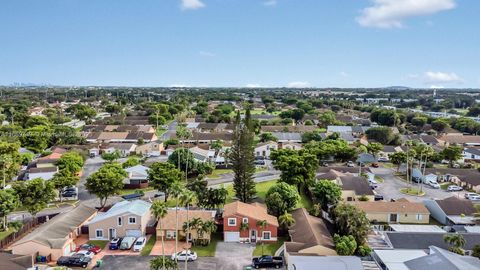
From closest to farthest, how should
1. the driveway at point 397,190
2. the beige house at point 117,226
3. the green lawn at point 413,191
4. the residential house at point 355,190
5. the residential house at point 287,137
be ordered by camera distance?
the beige house at point 117,226 < the residential house at point 355,190 < the driveway at point 397,190 < the green lawn at point 413,191 < the residential house at point 287,137

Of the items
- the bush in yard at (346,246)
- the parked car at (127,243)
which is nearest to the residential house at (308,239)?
the bush in yard at (346,246)

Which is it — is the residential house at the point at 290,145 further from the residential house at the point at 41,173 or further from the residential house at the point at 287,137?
the residential house at the point at 41,173

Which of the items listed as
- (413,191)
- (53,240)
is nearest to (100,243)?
(53,240)

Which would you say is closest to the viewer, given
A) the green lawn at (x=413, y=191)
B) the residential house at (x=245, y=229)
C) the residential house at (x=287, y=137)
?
the residential house at (x=245, y=229)

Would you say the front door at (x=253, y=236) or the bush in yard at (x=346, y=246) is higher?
the bush in yard at (x=346, y=246)

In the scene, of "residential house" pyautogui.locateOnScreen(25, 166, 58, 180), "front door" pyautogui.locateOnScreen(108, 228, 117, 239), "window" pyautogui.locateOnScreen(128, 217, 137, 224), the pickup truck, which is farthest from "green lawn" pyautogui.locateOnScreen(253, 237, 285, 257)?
"residential house" pyautogui.locateOnScreen(25, 166, 58, 180)
